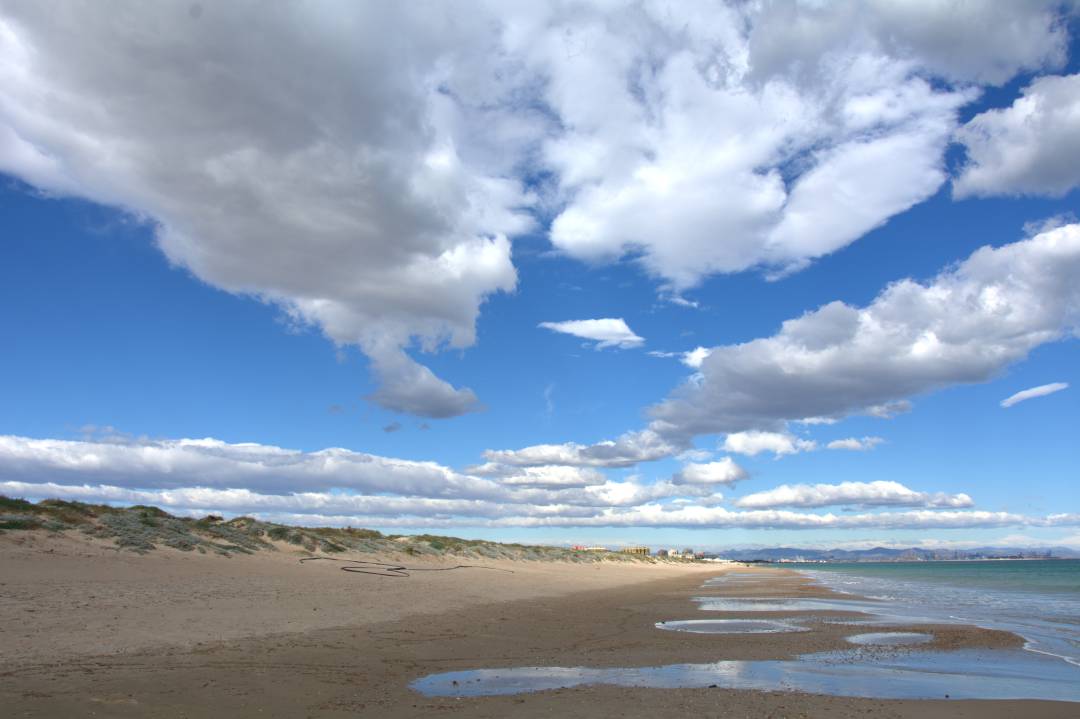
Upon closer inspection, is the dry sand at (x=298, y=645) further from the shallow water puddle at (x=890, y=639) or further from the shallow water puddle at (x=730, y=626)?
the shallow water puddle at (x=730, y=626)

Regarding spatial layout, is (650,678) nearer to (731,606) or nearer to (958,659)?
(958,659)

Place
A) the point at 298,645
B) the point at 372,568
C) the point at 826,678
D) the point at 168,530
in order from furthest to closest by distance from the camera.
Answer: the point at 372,568
the point at 168,530
the point at 298,645
the point at 826,678

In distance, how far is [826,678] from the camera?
13.1 m

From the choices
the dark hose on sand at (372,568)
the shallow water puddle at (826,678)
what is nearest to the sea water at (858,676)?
the shallow water puddle at (826,678)

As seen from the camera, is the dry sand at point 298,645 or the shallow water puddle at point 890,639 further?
the shallow water puddle at point 890,639

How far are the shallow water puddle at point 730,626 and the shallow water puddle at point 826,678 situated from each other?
5.70m

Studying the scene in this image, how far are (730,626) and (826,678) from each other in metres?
9.98

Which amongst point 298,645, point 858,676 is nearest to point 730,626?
point 858,676

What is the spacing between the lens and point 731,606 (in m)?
32.2

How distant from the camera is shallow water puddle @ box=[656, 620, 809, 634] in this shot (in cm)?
2101

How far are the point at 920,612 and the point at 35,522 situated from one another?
34.2 metres

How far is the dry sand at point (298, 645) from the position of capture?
9836 millimetres

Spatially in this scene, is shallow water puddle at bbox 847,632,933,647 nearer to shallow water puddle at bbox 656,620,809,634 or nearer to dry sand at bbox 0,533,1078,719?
dry sand at bbox 0,533,1078,719

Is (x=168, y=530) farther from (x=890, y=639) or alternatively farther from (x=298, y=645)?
(x=890, y=639)
